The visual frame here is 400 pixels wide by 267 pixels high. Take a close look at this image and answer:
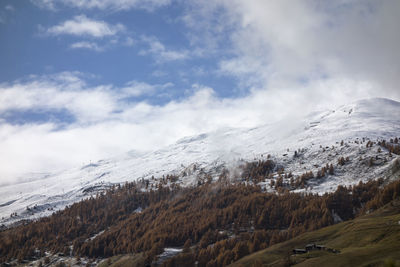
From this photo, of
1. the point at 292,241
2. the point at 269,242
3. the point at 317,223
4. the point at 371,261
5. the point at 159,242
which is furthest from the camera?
the point at 159,242

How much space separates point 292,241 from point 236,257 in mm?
29293

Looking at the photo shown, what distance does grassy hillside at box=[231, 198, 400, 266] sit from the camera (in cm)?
8423

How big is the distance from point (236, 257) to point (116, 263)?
83192 mm

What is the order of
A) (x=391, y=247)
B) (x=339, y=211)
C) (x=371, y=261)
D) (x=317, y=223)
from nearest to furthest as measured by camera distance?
1. (x=371, y=261)
2. (x=391, y=247)
3. (x=317, y=223)
4. (x=339, y=211)

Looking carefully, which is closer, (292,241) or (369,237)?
(369,237)

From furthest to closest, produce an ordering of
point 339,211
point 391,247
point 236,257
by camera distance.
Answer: point 339,211 < point 236,257 < point 391,247

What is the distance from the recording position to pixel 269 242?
161375 mm

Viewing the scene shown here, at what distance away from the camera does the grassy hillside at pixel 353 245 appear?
8423 centimetres

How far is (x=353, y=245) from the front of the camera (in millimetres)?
108750

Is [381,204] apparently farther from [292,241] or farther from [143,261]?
[143,261]

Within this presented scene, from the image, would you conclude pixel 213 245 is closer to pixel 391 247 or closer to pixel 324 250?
pixel 324 250

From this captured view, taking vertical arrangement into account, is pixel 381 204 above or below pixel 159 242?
above

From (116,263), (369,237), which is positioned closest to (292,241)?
(369,237)

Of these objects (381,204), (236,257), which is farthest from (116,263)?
(381,204)
